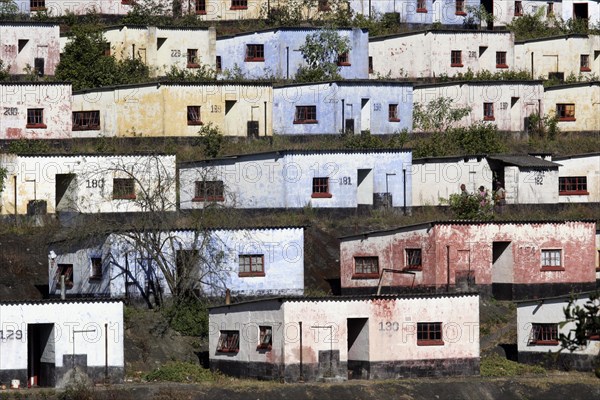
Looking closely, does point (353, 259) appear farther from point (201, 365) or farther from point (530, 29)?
point (530, 29)

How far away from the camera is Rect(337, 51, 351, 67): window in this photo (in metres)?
96.2

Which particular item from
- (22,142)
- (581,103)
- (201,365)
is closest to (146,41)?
(22,142)

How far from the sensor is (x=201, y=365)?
227ft

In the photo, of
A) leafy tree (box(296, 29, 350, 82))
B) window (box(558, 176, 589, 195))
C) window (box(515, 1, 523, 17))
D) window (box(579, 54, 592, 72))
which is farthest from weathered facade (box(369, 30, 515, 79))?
window (box(558, 176, 589, 195))

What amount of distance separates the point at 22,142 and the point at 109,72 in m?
7.71

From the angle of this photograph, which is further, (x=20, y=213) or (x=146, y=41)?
(x=146, y=41)

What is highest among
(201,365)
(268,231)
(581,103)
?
(581,103)

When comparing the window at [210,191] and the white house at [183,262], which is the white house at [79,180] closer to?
the window at [210,191]

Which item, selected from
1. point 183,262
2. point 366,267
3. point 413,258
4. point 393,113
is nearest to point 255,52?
point 393,113

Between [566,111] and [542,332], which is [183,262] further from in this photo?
[566,111]

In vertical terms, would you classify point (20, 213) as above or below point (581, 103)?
below

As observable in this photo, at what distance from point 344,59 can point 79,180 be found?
2014cm

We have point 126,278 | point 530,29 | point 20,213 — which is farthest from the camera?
point 530,29

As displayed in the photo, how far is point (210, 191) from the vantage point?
82.6 meters
